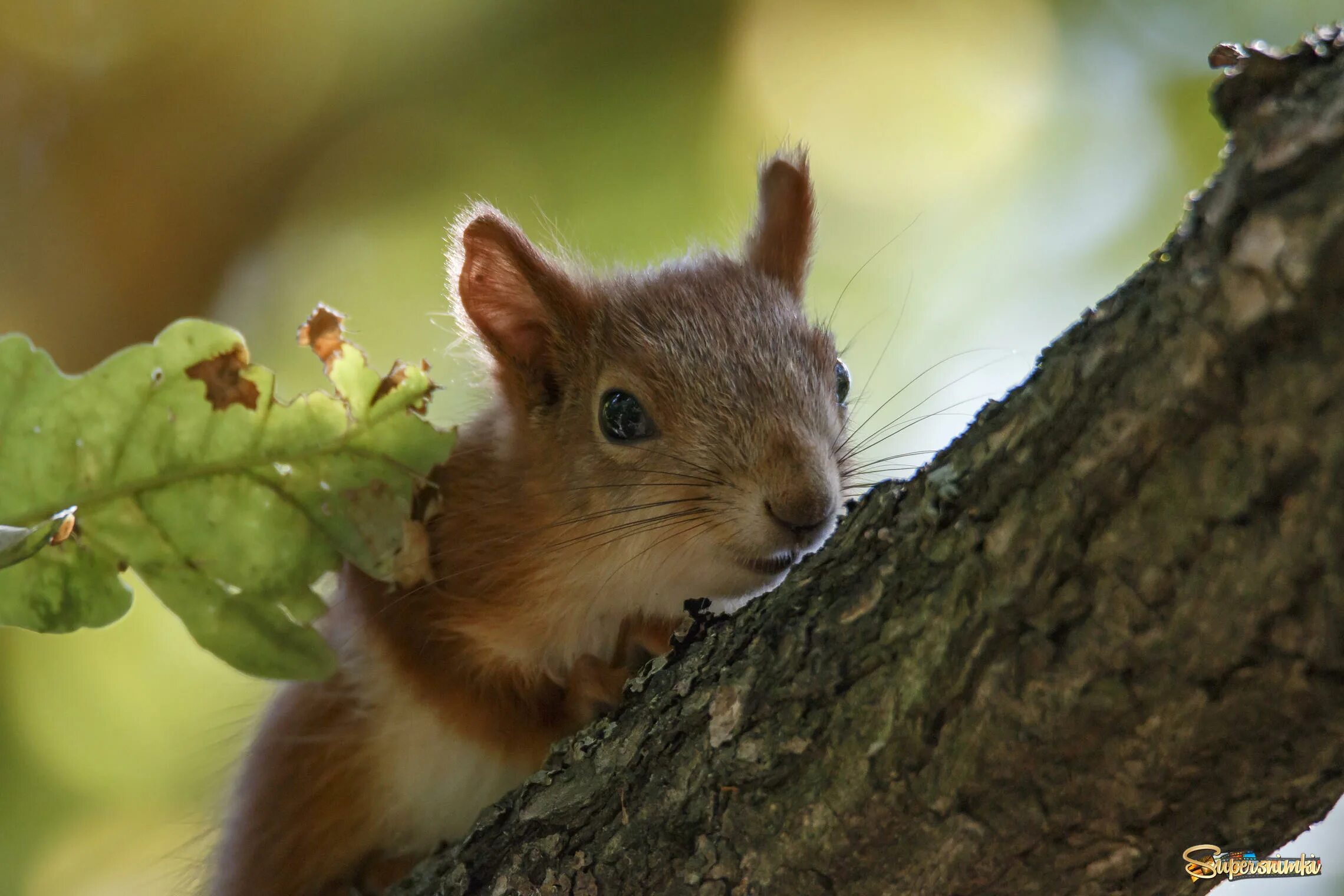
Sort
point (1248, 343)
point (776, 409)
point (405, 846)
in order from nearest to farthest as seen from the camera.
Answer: point (1248, 343), point (776, 409), point (405, 846)

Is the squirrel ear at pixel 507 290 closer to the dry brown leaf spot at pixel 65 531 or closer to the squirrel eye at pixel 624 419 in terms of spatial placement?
the squirrel eye at pixel 624 419

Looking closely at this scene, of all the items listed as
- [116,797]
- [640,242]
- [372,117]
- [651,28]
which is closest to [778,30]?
[651,28]

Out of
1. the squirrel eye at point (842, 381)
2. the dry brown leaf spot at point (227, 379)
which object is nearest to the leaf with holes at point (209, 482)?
the dry brown leaf spot at point (227, 379)

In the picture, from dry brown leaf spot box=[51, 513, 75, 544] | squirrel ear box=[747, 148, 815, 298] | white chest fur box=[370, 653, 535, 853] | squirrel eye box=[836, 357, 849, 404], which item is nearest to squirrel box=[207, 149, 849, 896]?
white chest fur box=[370, 653, 535, 853]

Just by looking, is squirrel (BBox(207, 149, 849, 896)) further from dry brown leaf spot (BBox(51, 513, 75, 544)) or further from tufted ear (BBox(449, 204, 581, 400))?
dry brown leaf spot (BBox(51, 513, 75, 544))

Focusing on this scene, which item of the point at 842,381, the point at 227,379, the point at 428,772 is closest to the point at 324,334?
the point at 227,379

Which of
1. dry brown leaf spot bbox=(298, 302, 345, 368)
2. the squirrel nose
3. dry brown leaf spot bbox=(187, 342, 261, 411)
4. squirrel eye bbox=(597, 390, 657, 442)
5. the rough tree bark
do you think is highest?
dry brown leaf spot bbox=(298, 302, 345, 368)

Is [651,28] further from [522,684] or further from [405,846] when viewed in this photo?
[405,846]
